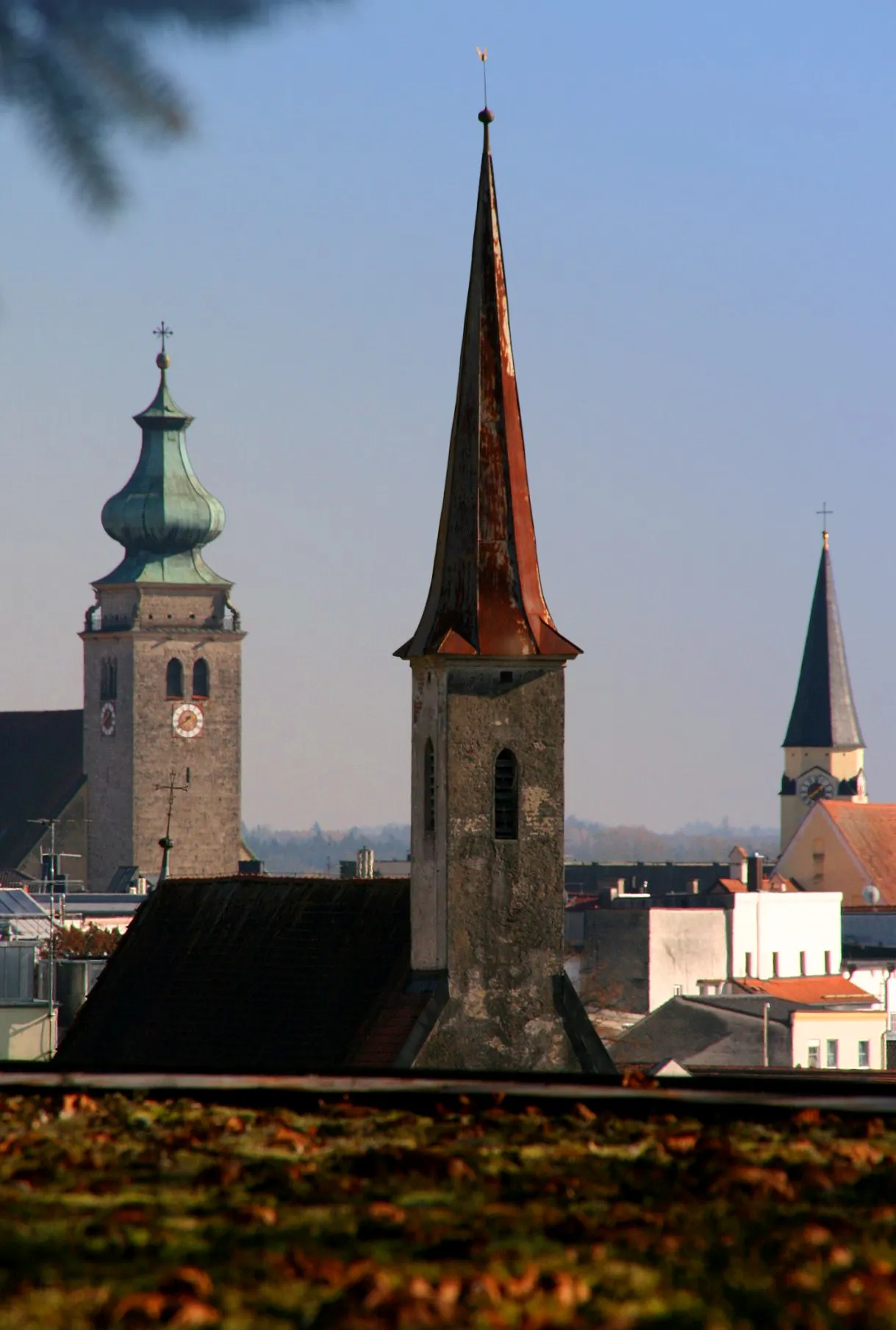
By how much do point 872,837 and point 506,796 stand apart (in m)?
113

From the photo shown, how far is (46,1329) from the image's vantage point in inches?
297

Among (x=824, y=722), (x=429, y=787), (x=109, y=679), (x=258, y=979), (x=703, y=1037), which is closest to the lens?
(x=258, y=979)

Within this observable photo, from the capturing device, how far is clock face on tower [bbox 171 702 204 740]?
146 meters

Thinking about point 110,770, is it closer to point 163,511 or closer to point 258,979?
point 163,511

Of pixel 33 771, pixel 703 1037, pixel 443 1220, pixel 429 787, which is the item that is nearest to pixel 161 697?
pixel 33 771

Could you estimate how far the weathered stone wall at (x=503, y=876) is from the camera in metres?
39.1

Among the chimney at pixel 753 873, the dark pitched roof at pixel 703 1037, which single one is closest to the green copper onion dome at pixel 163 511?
the chimney at pixel 753 873

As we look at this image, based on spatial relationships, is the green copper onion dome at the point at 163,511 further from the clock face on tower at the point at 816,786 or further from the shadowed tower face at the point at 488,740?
the shadowed tower face at the point at 488,740

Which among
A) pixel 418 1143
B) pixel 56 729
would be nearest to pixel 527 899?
pixel 418 1143

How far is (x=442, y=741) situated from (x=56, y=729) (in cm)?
11413

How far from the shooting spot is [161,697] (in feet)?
477

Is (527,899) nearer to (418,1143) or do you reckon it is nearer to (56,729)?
(418,1143)

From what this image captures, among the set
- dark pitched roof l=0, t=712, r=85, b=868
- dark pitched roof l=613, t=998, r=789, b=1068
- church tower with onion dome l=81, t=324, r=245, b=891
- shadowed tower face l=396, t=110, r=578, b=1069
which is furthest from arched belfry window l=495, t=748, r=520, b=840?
dark pitched roof l=0, t=712, r=85, b=868

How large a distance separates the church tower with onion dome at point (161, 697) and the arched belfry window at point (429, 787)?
102 metres
